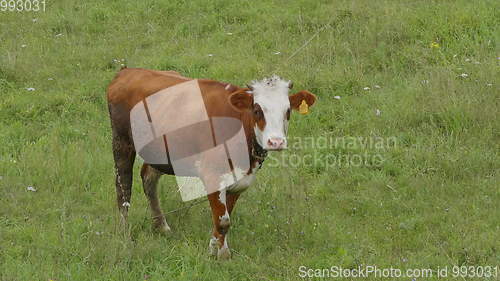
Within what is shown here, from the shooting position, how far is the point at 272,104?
5848 mm

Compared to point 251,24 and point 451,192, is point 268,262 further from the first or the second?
point 251,24

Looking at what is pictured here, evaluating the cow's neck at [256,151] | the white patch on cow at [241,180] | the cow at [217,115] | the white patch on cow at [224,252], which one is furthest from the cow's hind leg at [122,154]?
the cow's neck at [256,151]

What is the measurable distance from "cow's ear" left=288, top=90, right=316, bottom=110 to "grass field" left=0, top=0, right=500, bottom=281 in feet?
4.01

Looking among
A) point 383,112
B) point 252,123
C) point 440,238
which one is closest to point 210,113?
point 252,123

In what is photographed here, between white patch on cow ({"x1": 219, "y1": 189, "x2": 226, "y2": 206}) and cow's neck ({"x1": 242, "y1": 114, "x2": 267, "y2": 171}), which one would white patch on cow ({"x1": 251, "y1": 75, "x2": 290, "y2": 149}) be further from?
white patch on cow ({"x1": 219, "y1": 189, "x2": 226, "y2": 206})

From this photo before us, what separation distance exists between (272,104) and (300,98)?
463mm

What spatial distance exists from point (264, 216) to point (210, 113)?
138 centimetres

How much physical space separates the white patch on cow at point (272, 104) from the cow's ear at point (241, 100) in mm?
78

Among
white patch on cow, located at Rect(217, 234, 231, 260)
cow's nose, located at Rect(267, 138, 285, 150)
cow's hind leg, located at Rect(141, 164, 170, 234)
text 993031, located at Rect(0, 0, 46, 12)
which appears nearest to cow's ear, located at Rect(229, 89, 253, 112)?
cow's nose, located at Rect(267, 138, 285, 150)

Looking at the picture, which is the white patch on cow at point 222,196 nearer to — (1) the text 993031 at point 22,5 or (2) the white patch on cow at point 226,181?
(2) the white patch on cow at point 226,181

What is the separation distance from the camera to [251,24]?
11.6m

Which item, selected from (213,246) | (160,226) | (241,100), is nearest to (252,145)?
(241,100)

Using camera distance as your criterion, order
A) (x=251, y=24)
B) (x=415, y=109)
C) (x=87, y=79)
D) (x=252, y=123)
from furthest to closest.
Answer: (x=251, y=24), (x=87, y=79), (x=415, y=109), (x=252, y=123)

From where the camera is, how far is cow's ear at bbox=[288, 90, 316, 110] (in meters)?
6.19
